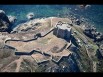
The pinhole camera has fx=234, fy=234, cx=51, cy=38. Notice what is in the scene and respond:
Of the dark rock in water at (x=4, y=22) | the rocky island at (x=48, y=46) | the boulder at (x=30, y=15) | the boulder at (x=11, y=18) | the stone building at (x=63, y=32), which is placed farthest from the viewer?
the boulder at (x=11, y=18)

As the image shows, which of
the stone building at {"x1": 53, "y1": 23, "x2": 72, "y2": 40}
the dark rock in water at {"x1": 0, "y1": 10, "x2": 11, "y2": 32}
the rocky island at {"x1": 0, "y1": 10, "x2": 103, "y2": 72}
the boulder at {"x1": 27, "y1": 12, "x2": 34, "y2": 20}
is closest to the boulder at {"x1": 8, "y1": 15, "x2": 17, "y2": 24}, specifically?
the rocky island at {"x1": 0, "y1": 10, "x2": 103, "y2": 72}

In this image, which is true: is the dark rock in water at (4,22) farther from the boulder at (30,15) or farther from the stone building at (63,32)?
the stone building at (63,32)

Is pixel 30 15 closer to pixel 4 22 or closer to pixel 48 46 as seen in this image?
pixel 4 22

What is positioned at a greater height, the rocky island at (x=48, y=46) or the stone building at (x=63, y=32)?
the stone building at (x=63, y=32)

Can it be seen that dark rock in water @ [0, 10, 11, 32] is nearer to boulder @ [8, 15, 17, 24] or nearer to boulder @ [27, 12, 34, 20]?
boulder @ [8, 15, 17, 24]

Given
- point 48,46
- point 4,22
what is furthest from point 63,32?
point 4,22

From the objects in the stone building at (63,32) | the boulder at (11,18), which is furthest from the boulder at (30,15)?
the stone building at (63,32)
